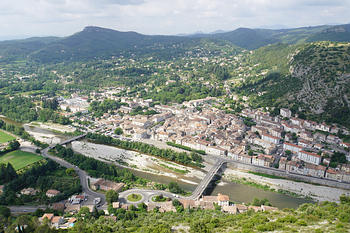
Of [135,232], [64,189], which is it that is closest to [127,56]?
[64,189]

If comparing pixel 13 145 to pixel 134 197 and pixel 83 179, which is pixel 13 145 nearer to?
pixel 83 179

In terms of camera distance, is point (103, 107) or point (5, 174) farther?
point (103, 107)

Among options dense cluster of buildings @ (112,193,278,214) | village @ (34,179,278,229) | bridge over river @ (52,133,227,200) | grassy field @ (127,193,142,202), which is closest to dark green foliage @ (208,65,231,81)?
bridge over river @ (52,133,227,200)

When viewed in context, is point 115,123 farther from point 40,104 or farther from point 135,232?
point 135,232

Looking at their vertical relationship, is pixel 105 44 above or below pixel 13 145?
above

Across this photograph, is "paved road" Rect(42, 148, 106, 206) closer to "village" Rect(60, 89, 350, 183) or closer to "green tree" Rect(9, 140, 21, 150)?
"green tree" Rect(9, 140, 21, 150)

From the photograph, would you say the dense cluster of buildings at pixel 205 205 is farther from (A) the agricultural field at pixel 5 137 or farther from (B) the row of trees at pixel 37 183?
(A) the agricultural field at pixel 5 137

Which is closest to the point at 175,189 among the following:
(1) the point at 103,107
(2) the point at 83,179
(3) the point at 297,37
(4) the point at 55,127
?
(2) the point at 83,179
